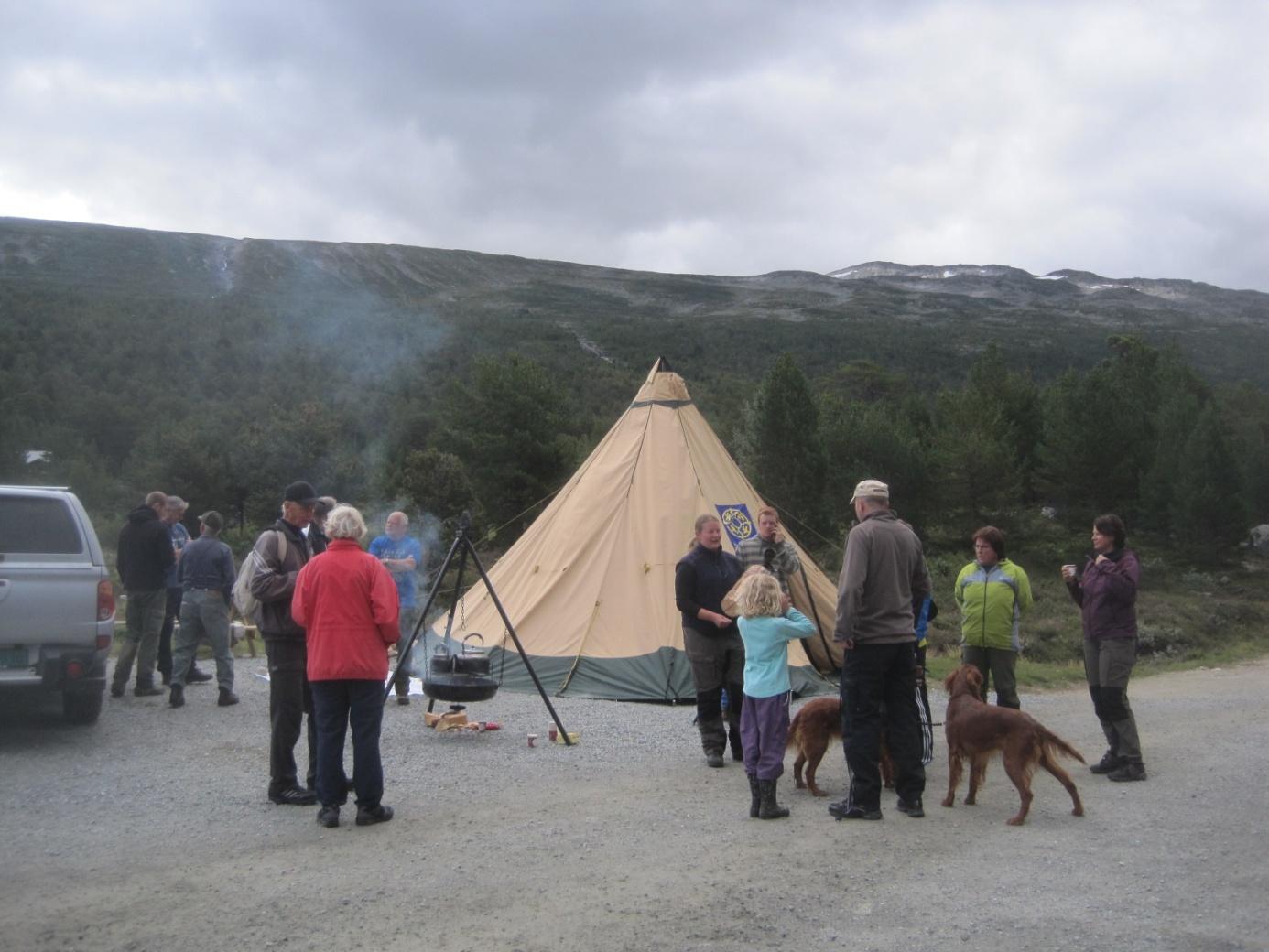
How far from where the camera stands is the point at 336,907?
4.39 meters

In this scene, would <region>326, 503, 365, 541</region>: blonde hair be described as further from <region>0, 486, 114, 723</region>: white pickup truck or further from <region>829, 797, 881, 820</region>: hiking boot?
<region>829, 797, 881, 820</region>: hiking boot

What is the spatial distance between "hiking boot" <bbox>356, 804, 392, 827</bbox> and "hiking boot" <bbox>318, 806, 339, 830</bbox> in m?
0.11

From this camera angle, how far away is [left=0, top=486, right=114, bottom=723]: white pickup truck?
718 centimetres

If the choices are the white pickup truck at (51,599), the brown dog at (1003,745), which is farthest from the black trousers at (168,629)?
the brown dog at (1003,745)

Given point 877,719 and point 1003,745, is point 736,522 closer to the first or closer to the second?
point 877,719

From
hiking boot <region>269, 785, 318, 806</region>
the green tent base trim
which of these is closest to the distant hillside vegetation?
the green tent base trim

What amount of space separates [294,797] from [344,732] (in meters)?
0.70

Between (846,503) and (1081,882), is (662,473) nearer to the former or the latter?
(1081,882)

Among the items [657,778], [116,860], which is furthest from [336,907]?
[657,778]

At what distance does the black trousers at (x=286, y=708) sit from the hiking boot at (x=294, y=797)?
2 cm

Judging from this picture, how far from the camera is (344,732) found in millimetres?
5707

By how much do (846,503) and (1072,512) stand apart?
7.54 meters

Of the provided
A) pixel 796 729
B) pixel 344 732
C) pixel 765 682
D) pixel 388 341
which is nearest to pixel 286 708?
pixel 344 732

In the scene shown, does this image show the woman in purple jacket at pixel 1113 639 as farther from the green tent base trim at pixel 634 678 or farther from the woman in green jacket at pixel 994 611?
the green tent base trim at pixel 634 678
